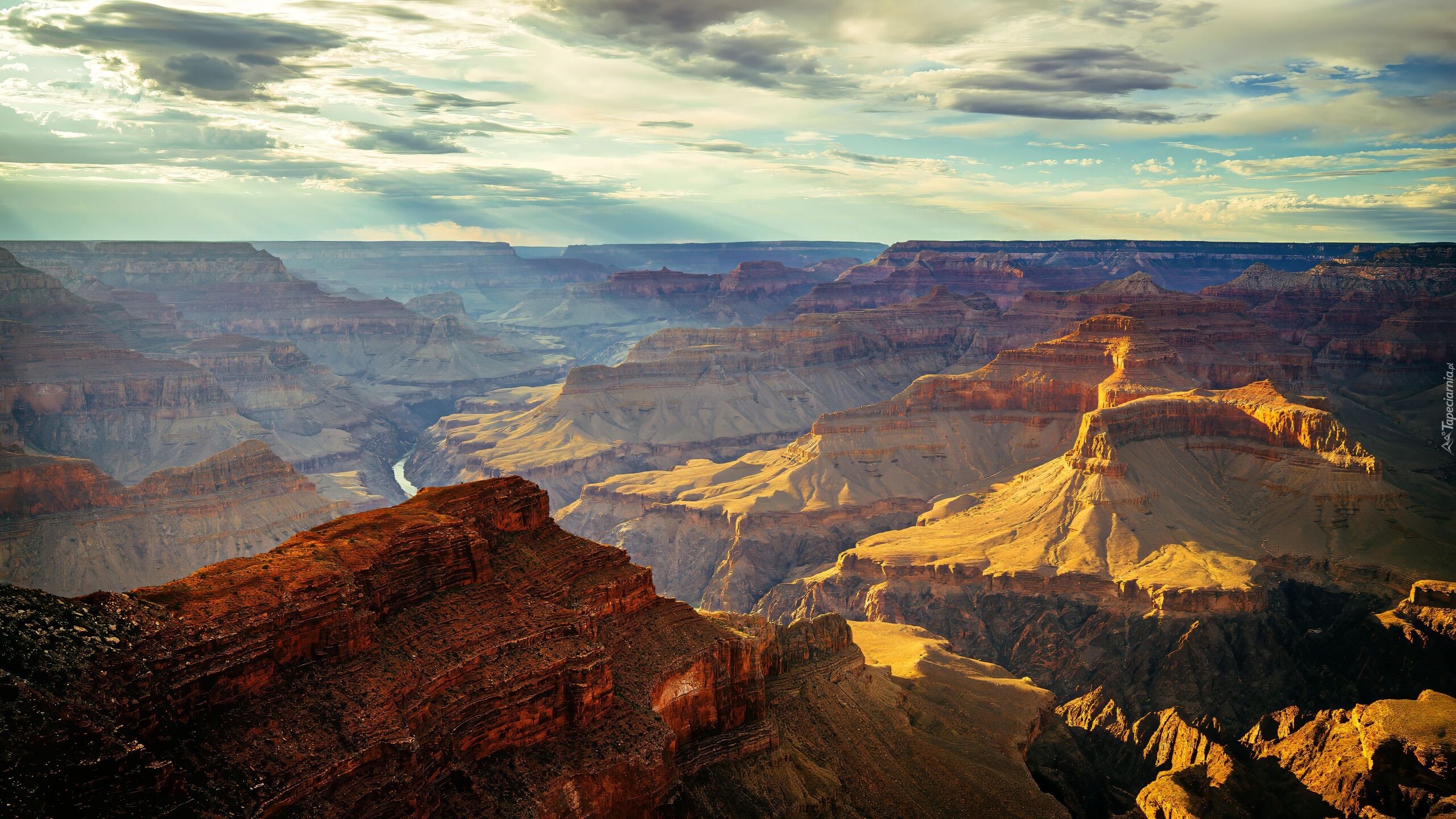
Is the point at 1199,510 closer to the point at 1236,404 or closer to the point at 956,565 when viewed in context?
the point at 1236,404

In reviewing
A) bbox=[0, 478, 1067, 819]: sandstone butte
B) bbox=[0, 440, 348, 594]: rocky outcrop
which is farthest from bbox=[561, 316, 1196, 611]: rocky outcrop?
bbox=[0, 478, 1067, 819]: sandstone butte

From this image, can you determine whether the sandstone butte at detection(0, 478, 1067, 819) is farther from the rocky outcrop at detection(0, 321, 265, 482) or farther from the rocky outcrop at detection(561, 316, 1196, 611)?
the rocky outcrop at detection(0, 321, 265, 482)

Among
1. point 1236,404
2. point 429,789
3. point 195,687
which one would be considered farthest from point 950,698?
point 1236,404

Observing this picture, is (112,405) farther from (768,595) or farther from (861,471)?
(861,471)

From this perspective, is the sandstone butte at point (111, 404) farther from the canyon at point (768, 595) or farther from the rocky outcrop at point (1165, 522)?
the rocky outcrop at point (1165, 522)

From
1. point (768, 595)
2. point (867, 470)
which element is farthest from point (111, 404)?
point (867, 470)

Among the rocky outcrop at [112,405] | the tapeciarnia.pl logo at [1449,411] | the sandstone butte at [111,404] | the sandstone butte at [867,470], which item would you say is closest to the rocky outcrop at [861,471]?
the sandstone butte at [867,470]
